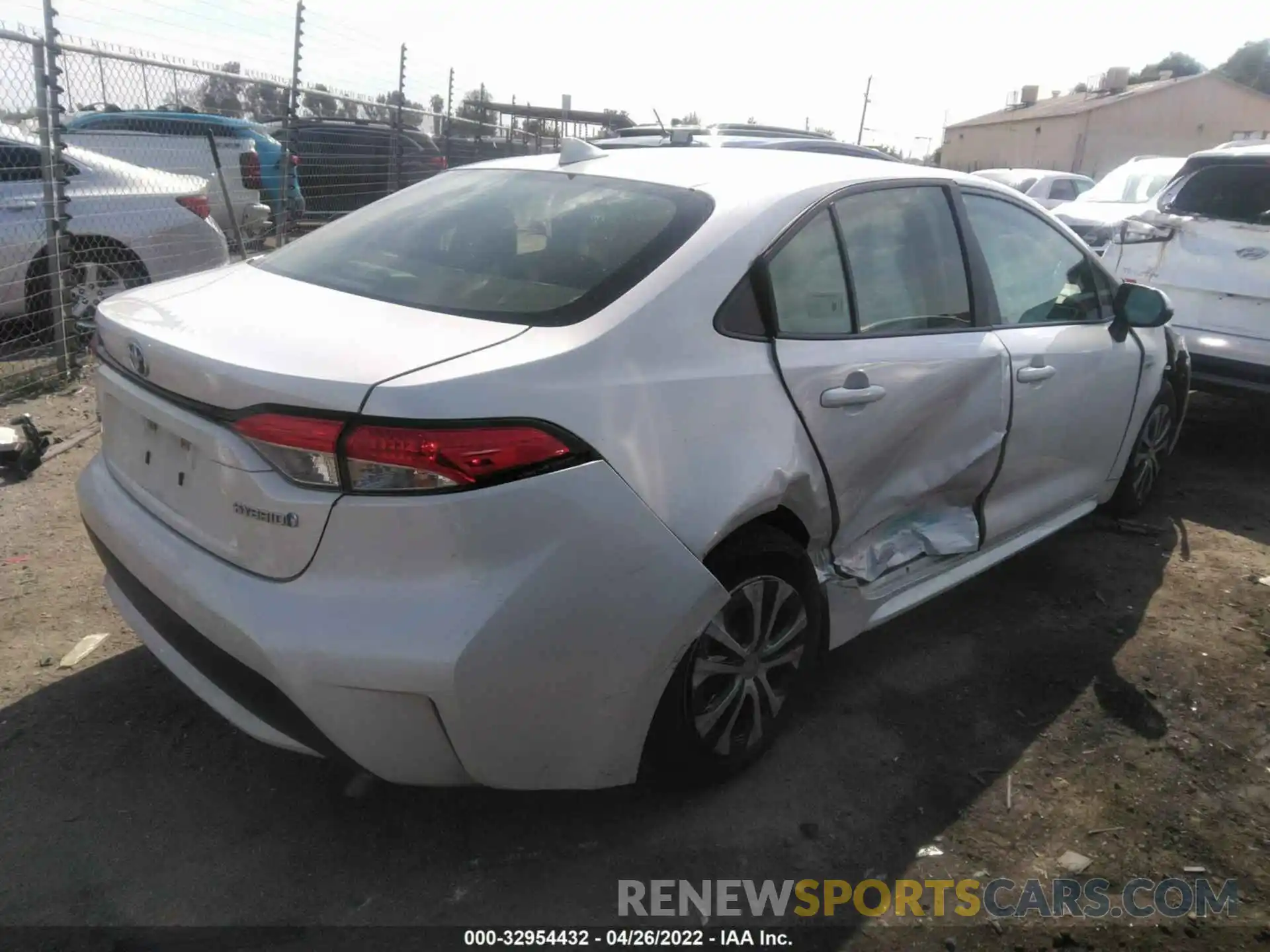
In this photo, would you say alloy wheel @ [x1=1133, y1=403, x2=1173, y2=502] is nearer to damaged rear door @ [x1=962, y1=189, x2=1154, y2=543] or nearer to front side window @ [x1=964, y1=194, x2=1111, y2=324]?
damaged rear door @ [x1=962, y1=189, x2=1154, y2=543]

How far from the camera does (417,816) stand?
2543 mm

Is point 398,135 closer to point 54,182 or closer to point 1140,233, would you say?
point 54,182

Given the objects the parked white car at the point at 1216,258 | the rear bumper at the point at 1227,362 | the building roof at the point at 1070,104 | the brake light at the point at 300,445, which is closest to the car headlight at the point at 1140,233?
the parked white car at the point at 1216,258

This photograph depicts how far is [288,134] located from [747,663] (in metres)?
8.50

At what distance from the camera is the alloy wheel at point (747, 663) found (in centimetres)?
248

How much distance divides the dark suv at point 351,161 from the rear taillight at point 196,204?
3.24m

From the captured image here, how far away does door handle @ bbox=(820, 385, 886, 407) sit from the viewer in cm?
265

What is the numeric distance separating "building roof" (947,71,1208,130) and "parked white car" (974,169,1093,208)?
102 feet

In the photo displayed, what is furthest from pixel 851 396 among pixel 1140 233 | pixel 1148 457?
pixel 1140 233

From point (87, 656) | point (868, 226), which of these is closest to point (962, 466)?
point (868, 226)

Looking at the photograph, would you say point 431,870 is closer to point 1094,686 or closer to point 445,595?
point 445,595

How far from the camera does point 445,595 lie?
6.34ft

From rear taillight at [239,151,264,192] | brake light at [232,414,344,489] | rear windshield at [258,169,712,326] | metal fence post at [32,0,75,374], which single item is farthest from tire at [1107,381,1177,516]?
rear taillight at [239,151,264,192]

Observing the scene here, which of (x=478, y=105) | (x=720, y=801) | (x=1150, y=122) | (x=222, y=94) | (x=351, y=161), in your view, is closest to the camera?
(x=720, y=801)
